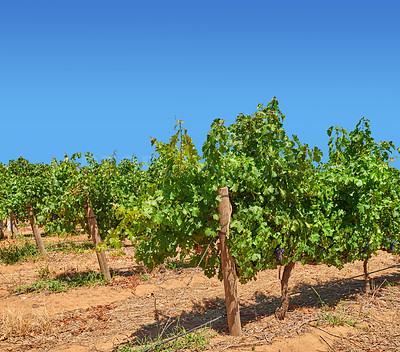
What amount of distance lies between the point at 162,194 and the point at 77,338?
3355 mm

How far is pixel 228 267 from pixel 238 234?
0.51 metres

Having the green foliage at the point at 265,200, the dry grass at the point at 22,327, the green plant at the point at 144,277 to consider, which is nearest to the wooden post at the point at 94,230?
the green plant at the point at 144,277

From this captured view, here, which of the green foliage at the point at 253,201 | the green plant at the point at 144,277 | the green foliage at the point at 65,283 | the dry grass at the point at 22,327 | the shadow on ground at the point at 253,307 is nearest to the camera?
the green foliage at the point at 253,201

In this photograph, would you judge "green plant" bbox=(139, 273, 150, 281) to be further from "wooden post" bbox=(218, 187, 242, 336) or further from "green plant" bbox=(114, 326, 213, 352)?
"wooden post" bbox=(218, 187, 242, 336)

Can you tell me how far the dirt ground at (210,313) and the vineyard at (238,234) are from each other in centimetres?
4

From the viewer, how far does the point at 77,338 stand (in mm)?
6094

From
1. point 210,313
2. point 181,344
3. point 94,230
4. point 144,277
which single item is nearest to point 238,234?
point 181,344

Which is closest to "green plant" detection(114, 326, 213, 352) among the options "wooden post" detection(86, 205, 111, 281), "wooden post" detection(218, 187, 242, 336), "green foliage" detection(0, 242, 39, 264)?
"wooden post" detection(218, 187, 242, 336)

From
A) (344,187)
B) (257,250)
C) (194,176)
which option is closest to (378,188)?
(344,187)

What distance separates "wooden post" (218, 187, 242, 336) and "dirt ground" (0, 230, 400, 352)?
262mm

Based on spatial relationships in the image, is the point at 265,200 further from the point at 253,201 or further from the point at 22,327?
the point at 22,327

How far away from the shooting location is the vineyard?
482 cm

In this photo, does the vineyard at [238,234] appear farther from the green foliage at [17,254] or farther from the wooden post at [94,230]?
the green foliage at [17,254]

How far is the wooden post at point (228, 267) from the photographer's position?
487 centimetres
